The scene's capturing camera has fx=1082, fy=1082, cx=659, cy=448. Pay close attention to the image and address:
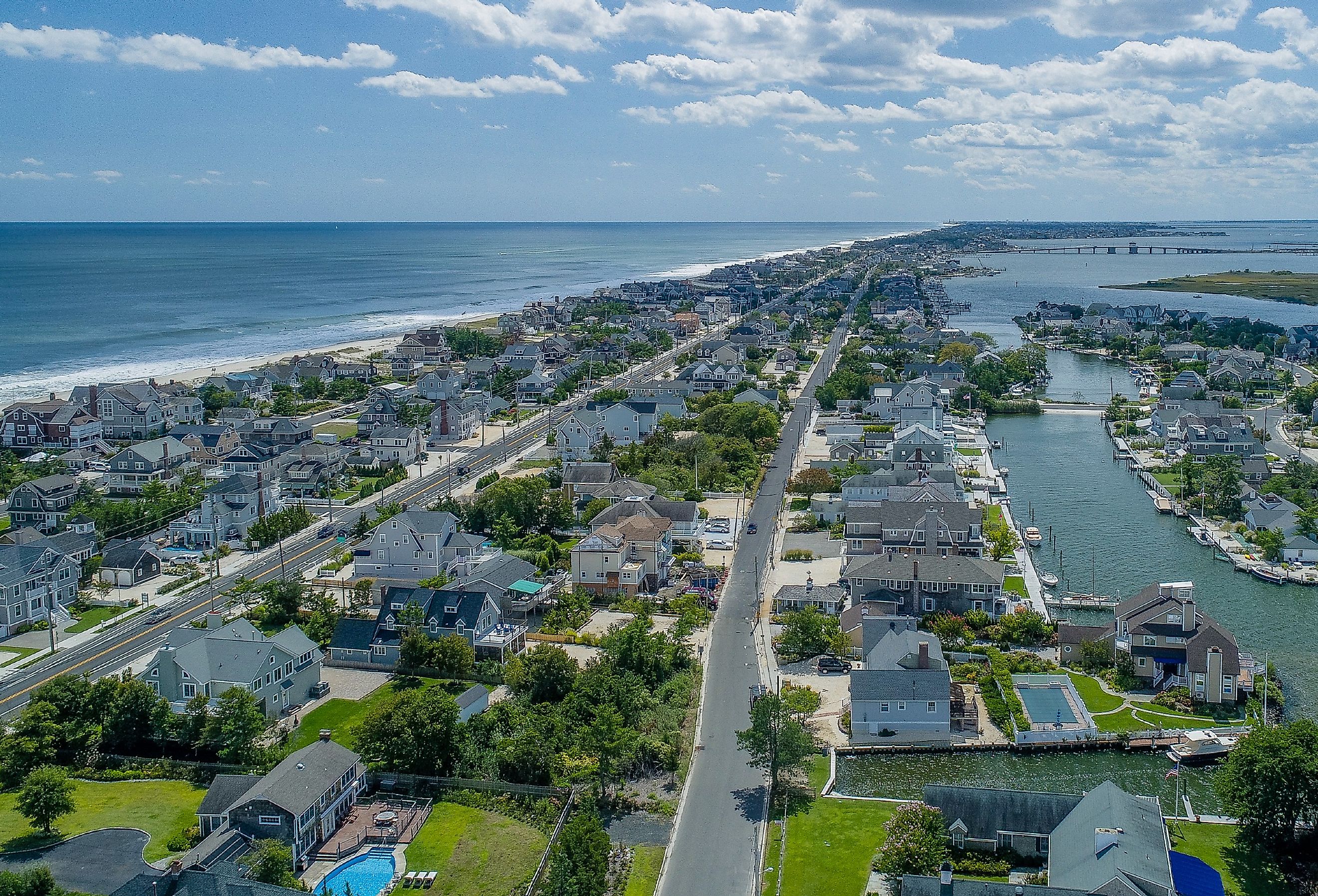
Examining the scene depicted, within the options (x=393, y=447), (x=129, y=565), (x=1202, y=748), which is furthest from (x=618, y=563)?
(x=393, y=447)

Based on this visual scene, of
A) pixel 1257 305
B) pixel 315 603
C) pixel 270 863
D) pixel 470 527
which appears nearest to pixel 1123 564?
pixel 470 527

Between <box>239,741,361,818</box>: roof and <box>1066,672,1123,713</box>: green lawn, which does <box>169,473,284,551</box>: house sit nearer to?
<box>239,741,361,818</box>: roof

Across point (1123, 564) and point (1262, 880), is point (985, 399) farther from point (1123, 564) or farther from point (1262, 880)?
point (1262, 880)

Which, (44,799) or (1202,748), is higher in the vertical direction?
(44,799)

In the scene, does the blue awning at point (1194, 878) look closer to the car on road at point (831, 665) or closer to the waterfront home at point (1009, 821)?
the waterfront home at point (1009, 821)

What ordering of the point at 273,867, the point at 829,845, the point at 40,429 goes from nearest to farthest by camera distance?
the point at 273,867 → the point at 829,845 → the point at 40,429

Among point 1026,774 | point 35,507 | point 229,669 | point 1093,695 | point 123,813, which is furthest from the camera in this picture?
point 35,507

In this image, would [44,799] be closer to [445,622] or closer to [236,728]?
[236,728]

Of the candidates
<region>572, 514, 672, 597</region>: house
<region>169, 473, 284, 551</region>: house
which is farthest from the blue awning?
<region>169, 473, 284, 551</region>: house
